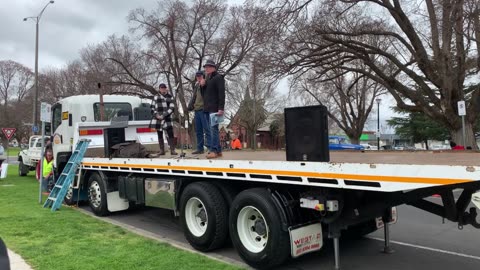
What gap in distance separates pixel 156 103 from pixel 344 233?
15.2 feet

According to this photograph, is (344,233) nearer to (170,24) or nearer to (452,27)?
(452,27)

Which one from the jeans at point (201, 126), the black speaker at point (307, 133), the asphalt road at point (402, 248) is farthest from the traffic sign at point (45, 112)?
the black speaker at point (307, 133)

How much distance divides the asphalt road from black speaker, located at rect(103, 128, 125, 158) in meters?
1.64

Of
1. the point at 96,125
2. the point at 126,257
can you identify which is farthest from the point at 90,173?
the point at 126,257

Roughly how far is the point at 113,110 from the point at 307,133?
8390 mm

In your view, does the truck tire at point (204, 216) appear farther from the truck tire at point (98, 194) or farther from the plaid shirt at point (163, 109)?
the truck tire at point (98, 194)

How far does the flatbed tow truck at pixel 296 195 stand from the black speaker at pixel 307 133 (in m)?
0.12

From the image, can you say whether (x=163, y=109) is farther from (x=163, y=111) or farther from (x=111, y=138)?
(x=111, y=138)

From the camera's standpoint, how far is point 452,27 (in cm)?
1917

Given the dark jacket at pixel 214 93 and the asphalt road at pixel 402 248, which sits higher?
the dark jacket at pixel 214 93

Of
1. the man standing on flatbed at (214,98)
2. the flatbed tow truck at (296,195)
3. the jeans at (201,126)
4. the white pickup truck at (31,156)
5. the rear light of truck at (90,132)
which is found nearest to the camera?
the flatbed tow truck at (296,195)

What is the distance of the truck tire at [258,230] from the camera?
5.31 m

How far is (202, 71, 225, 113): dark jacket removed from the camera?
7676 mm

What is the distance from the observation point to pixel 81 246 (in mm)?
6695
